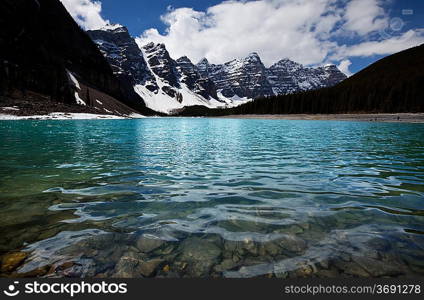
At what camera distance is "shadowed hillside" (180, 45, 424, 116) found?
109312 millimetres

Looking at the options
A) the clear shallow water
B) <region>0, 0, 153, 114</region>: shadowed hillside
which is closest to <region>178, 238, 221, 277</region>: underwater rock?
the clear shallow water

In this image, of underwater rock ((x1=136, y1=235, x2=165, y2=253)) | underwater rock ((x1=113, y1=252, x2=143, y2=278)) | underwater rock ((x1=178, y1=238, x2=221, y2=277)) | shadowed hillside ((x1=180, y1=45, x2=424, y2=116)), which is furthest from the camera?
shadowed hillside ((x1=180, y1=45, x2=424, y2=116))

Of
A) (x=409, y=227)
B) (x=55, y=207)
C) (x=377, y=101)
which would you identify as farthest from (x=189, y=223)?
(x=377, y=101)

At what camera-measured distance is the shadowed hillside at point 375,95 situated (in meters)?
109

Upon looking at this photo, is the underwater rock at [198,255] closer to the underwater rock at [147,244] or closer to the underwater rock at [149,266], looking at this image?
the underwater rock at [149,266]

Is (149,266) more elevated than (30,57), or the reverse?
(30,57)

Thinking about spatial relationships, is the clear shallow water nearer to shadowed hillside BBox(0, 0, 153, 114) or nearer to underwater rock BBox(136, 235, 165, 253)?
underwater rock BBox(136, 235, 165, 253)

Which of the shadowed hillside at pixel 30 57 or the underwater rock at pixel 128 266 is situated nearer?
the underwater rock at pixel 128 266

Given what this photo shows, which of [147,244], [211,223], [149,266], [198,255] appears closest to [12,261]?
[147,244]

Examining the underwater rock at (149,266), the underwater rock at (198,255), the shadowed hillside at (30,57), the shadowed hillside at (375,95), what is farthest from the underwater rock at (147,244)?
the shadowed hillside at (375,95)

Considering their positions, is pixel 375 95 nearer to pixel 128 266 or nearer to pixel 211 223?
pixel 211 223

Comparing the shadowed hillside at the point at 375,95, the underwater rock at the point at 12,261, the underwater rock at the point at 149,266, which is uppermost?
the shadowed hillside at the point at 375,95

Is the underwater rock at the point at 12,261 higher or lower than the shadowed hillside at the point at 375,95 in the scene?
lower

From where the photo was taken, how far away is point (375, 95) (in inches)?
4656
